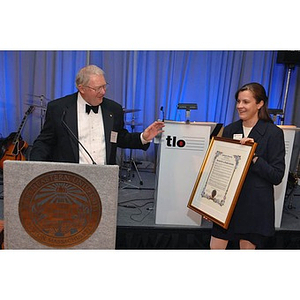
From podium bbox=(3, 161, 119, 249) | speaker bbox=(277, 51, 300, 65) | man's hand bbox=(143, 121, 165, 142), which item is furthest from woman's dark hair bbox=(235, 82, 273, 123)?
speaker bbox=(277, 51, 300, 65)

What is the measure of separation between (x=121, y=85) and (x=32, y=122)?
1.75 m

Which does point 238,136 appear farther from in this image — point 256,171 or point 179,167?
point 179,167

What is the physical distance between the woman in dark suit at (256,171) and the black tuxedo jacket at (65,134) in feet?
2.34

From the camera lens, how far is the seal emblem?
1.17 m

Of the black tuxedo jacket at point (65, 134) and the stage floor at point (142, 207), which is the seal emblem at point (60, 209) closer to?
the black tuxedo jacket at point (65, 134)

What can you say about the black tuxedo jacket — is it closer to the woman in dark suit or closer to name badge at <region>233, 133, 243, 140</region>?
name badge at <region>233, 133, 243, 140</region>

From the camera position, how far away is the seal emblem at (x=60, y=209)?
1.17 metres

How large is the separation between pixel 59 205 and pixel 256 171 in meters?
1.22

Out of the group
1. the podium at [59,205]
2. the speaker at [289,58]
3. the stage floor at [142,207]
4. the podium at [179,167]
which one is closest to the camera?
the podium at [59,205]

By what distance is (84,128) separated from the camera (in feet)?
6.49

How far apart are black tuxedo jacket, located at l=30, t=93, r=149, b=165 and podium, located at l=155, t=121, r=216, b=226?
97cm

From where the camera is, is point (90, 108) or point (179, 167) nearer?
point (90, 108)

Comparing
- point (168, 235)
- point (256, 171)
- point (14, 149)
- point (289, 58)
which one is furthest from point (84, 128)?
point (289, 58)

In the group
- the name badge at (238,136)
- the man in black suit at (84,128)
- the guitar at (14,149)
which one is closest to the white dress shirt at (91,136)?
the man in black suit at (84,128)
